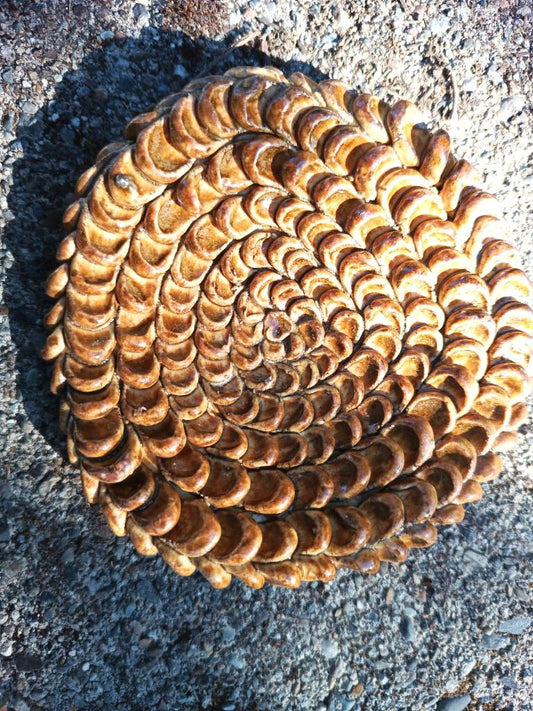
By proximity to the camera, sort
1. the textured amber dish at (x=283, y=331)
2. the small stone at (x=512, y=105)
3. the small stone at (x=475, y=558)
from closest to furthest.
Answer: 1. the textured amber dish at (x=283, y=331)
2. the small stone at (x=475, y=558)
3. the small stone at (x=512, y=105)

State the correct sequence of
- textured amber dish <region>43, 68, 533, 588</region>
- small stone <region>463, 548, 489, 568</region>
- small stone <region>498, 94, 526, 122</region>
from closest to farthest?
textured amber dish <region>43, 68, 533, 588</region>, small stone <region>463, 548, 489, 568</region>, small stone <region>498, 94, 526, 122</region>

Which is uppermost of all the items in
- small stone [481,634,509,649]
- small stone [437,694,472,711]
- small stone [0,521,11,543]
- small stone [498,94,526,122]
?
small stone [498,94,526,122]

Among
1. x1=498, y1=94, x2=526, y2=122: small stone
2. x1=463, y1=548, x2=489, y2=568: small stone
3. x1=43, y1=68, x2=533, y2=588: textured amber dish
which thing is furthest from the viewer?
x1=498, y1=94, x2=526, y2=122: small stone

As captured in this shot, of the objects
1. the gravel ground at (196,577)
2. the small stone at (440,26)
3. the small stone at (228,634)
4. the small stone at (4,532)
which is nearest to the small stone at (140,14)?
the gravel ground at (196,577)

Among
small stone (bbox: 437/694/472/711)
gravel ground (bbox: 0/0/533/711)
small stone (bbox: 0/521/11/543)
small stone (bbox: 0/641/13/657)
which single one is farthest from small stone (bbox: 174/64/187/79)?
small stone (bbox: 437/694/472/711)

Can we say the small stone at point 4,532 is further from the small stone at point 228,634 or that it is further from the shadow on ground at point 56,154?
the small stone at point 228,634

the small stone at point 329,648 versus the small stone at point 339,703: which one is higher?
the small stone at point 329,648

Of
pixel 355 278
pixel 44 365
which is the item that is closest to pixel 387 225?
pixel 355 278

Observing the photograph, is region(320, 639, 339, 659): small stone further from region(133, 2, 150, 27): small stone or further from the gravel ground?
region(133, 2, 150, 27): small stone
